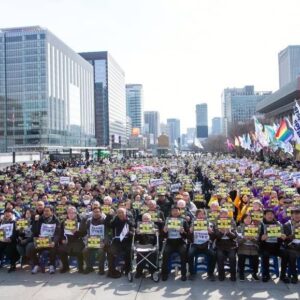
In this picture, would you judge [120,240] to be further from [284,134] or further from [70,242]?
[284,134]

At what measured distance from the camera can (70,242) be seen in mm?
11219

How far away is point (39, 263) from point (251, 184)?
1284 cm

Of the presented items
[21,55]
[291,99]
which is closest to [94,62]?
[21,55]

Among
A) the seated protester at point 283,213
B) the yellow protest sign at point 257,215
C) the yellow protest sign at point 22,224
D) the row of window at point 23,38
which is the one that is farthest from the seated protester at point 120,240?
the row of window at point 23,38

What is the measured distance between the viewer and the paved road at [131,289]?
9.13 m

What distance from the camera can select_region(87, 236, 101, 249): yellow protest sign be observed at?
10.7m

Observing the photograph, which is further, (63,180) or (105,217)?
(63,180)

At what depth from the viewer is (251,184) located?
69.8ft

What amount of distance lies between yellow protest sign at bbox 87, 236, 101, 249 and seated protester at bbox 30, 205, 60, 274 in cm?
90

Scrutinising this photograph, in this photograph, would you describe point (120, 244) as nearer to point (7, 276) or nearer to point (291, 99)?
point (7, 276)

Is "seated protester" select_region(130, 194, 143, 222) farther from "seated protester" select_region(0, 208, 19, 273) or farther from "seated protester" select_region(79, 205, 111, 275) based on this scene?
"seated protester" select_region(0, 208, 19, 273)

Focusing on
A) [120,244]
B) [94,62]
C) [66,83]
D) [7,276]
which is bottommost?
[7,276]

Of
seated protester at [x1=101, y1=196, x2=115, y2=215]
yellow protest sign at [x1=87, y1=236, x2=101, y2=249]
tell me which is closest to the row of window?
seated protester at [x1=101, y1=196, x2=115, y2=215]

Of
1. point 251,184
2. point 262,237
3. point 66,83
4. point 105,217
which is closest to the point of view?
point 262,237
